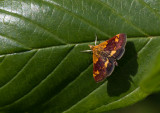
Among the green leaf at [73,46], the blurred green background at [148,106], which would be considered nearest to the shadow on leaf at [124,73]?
the green leaf at [73,46]

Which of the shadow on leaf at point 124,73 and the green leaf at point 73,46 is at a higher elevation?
the green leaf at point 73,46

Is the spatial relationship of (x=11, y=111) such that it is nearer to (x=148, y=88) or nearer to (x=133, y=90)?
(x=133, y=90)

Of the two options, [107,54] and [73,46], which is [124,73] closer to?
[107,54]

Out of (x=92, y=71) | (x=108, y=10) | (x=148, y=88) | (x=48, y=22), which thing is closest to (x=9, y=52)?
(x=48, y=22)

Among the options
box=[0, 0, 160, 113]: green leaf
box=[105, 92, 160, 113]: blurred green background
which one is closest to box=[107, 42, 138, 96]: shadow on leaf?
box=[0, 0, 160, 113]: green leaf

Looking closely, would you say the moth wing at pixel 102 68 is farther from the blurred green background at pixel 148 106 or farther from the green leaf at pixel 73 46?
the blurred green background at pixel 148 106

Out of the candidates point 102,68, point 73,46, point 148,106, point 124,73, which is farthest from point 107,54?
point 148,106

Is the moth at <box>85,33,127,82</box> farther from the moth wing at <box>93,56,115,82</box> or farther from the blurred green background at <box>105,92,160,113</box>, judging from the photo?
the blurred green background at <box>105,92,160,113</box>

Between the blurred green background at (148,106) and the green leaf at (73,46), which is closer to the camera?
the green leaf at (73,46)
